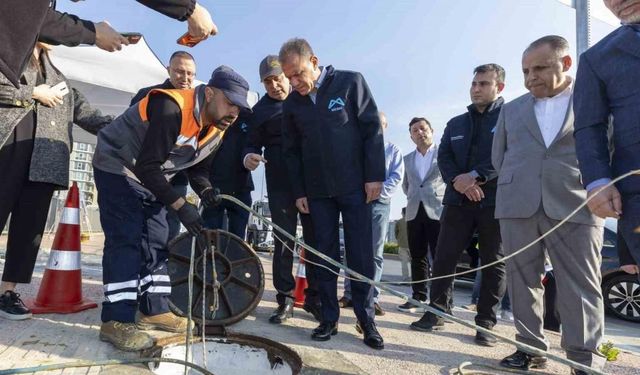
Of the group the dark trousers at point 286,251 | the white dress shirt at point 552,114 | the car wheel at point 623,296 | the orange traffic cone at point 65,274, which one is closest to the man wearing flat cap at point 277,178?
the dark trousers at point 286,251

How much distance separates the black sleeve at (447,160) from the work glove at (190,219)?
1.99 meters

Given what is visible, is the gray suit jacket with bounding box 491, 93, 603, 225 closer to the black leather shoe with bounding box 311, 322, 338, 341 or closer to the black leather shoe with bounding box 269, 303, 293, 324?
the black leather shoe with bounding box 311, 322, 338, 341

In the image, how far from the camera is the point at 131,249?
2688mm

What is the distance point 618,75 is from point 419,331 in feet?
7.26

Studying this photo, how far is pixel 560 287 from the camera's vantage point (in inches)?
99.2

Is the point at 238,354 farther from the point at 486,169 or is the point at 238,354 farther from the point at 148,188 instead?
the point at 486,169

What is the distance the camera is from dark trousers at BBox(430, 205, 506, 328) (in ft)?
10.9

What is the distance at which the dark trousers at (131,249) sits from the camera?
8.58ft

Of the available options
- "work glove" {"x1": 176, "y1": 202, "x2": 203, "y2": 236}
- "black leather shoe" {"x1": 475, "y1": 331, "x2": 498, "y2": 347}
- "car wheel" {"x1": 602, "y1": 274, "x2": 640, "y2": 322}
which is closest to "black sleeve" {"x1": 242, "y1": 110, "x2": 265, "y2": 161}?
"work glove" {"x1": 176, "y1": 202, "x2": 203, "y2": 236}

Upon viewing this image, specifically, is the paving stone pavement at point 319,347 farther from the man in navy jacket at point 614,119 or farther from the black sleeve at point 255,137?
the black sleeve at point 255,137

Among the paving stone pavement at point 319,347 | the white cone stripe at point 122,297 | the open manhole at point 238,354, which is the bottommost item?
the open manhole at point 238,354

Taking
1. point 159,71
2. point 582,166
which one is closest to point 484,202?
point 582,166

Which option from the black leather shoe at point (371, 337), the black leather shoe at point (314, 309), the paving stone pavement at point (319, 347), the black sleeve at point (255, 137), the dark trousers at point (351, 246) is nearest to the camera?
the paving stone pavement at point (319, 347)

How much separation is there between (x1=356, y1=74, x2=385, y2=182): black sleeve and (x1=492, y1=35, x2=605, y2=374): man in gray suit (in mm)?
774
